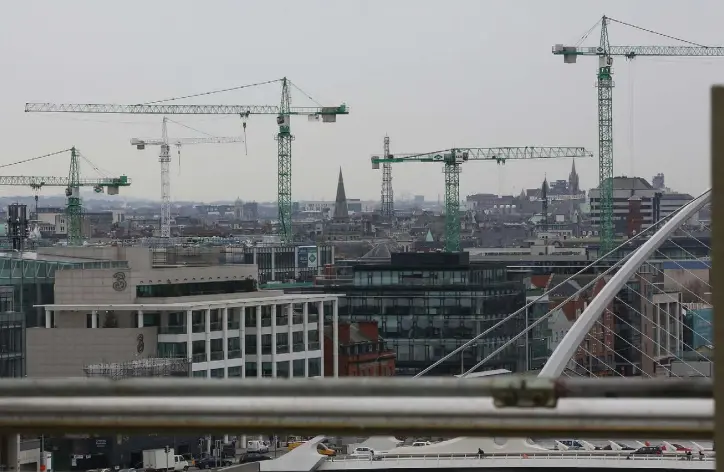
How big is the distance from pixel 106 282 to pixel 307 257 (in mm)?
45200

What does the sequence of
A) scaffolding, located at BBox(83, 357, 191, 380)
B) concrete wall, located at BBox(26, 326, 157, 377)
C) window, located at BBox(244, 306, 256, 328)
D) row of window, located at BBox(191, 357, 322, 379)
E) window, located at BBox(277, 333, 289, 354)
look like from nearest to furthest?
scaffolding, located at BBox(83, 357, 191, 380) < concrete wall, located at BBox(26, 326, 157, 377) < row of window, located at BBox(191, 357, 322, 379) < window, located at BBox(244, 306, 256, 328) < window, located at BBox(277, 333, 289, 354)

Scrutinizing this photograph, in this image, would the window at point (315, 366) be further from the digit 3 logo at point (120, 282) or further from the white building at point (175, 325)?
the digit 3 logo at point (120, 282)

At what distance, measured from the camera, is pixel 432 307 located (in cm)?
3597

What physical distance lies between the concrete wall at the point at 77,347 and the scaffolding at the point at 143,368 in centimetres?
79

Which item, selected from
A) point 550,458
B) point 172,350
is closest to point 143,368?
point 172,350

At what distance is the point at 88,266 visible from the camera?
3136 cm

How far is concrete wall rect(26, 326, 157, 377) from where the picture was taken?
26328 mm

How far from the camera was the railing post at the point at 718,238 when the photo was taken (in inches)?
54.6

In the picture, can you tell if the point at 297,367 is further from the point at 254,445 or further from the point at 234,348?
the point at 254,445

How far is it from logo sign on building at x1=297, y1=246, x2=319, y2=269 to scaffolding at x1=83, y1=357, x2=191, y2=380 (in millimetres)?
45445

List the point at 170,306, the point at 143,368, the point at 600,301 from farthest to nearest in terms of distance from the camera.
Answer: the point at 170,306, the point at 143,368, the point at 600,301

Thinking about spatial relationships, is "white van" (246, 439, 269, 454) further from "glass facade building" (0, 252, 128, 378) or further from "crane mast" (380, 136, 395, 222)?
"crane mast" (380, 136, 395, 222)

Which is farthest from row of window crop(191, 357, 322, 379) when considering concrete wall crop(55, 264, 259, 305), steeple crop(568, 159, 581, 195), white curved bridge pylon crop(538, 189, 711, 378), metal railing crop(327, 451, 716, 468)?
steeple crop(568, 159, 581, 195)

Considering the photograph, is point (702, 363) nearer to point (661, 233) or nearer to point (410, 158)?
point (661, 233)
